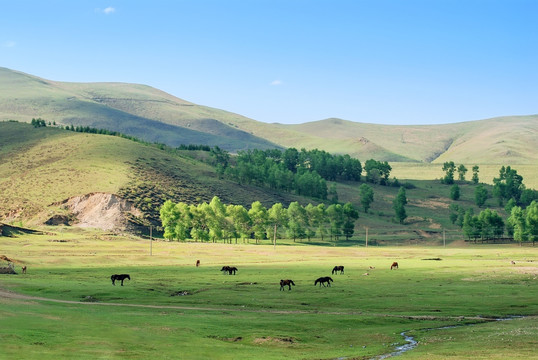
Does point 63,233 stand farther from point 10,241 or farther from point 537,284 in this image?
point 537,284

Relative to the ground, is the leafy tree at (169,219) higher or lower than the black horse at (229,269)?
higher

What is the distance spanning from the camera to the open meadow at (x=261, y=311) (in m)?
46.7

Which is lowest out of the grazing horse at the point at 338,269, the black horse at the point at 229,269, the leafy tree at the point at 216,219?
the black horse at the point at 229,269

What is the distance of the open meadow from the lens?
1839 inches

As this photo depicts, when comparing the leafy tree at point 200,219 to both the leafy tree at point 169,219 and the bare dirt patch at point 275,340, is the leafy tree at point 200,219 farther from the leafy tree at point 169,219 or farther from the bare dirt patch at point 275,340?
the bare dirt patch at point 275,340

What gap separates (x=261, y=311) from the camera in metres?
68.1

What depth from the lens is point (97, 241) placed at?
170 m

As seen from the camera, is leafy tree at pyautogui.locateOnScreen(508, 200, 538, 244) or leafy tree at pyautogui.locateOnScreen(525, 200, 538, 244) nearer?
leafy tree at pyautogui.locateOnScreen(525, 200, 538, 244)

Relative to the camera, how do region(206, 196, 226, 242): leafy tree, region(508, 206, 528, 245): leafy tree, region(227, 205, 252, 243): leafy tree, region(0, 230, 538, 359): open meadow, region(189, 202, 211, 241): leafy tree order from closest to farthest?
1. region(0, 230, 538, 359): open meadow
2. region(508, 206, 528, 245): leafy tree
3. region(206, 196, 226, 242): leafy tree
4. region(189, 202, 211, 241): leafy tree
5. region(227, 205, 252, 243): leafy tree

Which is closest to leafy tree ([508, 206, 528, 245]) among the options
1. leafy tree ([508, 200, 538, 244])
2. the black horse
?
leafy tree ([508, 200, 538, 244])

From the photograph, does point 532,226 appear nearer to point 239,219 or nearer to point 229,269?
point 239,219

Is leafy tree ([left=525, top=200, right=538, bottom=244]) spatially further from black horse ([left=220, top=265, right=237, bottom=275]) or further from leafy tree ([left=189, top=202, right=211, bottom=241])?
black horse ([left=220, top=265, right=237, bottom=275])

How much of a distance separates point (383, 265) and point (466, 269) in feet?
57.0

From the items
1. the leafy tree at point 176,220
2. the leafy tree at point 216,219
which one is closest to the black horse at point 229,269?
the leafy tree at point 176,220
